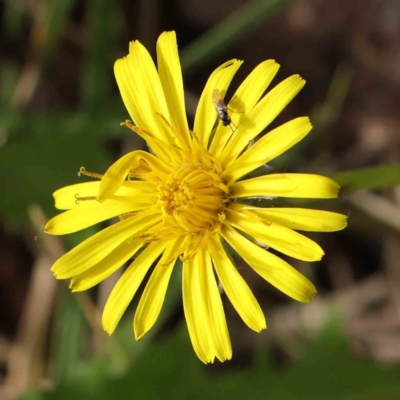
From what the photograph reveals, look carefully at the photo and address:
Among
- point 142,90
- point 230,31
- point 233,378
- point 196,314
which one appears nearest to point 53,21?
point 230,31

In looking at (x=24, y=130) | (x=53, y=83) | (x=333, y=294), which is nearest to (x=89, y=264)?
(x=24, y=130)

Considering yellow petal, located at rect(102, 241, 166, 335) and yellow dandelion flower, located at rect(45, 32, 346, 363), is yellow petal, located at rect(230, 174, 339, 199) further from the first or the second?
yellow petal, located at rect(102, 241, 166, 335)

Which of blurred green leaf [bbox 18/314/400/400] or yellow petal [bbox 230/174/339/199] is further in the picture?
blurred green leaf [bbox 18/314/400/400]

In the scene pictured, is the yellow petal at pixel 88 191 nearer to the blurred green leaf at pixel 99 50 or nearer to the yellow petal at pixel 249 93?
the yellow petal at pixel 249 93

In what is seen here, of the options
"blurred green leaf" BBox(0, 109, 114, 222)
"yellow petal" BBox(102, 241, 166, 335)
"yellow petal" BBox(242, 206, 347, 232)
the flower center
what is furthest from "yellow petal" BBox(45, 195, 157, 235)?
"blurred green leaf" BBox(0, 109, 114, 222)

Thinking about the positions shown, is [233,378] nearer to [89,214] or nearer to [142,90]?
[89,214]

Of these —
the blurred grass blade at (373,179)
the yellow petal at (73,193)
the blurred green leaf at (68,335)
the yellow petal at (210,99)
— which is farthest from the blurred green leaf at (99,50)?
the blurred grass blade at (373,179)
